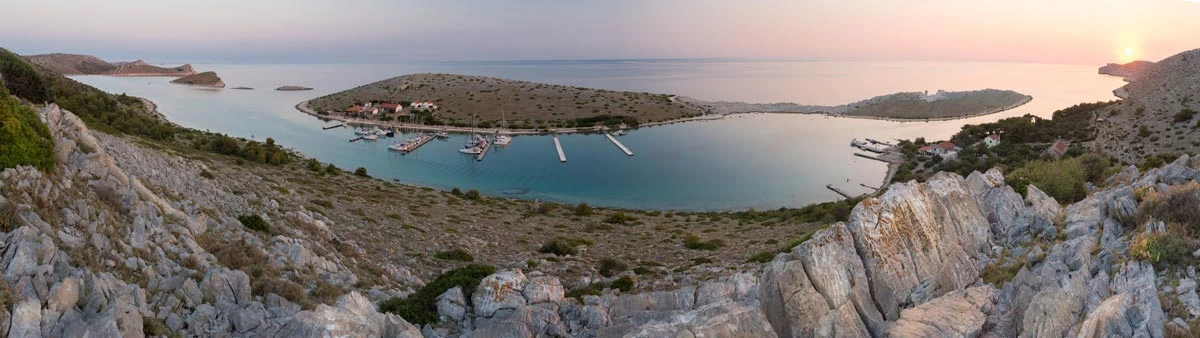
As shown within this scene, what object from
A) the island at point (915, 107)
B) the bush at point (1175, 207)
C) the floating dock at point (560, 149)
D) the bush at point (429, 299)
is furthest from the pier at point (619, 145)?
the bush at point (1175, 207)

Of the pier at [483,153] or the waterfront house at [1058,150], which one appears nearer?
the waterfront house at [1058,150]

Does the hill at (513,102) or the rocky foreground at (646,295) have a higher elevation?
the hill at (513,102)

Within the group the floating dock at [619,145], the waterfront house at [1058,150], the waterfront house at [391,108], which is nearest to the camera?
the waterfront house at [1058,150]

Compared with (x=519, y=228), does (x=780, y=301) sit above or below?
above

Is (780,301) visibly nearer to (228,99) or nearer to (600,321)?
(600,321)

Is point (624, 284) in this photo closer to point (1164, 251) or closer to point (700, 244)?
point (700, 244)

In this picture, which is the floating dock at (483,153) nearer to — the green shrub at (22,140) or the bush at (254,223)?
the bush at (254,223)

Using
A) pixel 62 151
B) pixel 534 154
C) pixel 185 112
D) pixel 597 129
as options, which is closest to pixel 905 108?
pixel 597 129

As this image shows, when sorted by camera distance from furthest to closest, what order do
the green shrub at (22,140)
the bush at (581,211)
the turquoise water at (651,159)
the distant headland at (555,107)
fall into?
the distant headland at (555,107)
the turquoise water at (651,159)
the bush at (581,211)
the green shrub at (22,140)
